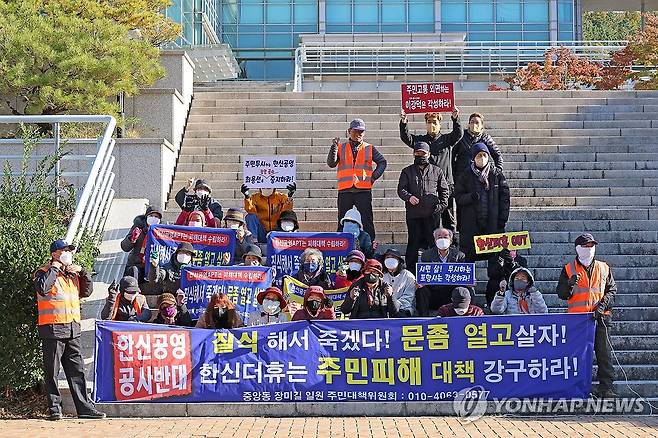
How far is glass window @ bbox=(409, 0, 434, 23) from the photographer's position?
4503cm

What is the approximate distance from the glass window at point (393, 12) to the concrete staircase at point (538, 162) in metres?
23.0

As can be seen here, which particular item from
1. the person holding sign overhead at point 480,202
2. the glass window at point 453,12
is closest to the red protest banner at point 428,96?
the person holding sign overhead at point 480,202

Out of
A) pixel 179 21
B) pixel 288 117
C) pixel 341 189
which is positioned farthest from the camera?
pixel 179 21

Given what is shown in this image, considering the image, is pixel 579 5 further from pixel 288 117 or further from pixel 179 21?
pixel 288 117

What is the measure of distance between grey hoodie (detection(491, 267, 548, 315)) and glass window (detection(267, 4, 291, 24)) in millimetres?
35230

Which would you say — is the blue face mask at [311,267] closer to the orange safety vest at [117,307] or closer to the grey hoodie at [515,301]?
the orange safety vest at [117,307]

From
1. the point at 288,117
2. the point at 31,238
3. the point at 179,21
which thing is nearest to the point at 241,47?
the point at 179,21

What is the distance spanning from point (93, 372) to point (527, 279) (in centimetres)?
522

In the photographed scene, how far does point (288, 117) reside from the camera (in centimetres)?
2166

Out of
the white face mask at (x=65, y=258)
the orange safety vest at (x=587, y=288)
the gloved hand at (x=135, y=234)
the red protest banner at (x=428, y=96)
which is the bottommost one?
the orange safety vest at (x=587, y=288)

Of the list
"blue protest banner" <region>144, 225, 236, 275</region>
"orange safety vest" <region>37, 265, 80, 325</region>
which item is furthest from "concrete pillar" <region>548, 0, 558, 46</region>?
"orange safety vest" <region>37, 265, 80, 325</region>

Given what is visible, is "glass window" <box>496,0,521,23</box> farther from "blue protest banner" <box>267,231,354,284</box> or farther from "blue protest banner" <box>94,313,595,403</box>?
"blue protest banner" <box>94,313,595,403</box>

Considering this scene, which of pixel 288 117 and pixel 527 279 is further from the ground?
pixel 288 117

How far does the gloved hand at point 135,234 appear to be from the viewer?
551 inches
